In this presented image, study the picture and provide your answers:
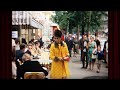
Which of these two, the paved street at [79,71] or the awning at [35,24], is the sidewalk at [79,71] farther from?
the awning at [35,24]

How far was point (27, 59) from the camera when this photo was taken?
4277mm

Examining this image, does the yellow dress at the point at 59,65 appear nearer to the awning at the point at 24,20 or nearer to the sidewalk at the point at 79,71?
the sidewalk at the point at 79,71

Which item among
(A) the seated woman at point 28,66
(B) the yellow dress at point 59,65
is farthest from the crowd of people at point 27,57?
Answer: (B) the yellow dress at point 59,65

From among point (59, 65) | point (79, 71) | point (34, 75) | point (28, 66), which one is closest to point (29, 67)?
point (28, 66)

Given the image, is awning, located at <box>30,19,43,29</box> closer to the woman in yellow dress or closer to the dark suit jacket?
the woman in yellow dress

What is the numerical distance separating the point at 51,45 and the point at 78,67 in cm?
61

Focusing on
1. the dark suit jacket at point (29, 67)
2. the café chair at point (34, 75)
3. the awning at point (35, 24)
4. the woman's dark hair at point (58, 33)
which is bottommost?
the café chair at point (34, 75)

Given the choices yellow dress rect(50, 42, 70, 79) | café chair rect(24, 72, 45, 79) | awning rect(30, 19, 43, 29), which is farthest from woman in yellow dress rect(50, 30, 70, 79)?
awning rect(30, 19, 43, 29)

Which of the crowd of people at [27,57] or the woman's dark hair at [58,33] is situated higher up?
the woman's dark hair at [58,33]

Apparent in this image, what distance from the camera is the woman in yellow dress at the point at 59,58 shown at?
4309 millimetres

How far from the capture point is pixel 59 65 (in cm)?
449

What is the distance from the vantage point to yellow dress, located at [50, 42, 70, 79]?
4.31 m

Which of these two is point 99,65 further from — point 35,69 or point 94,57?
point 35,69
